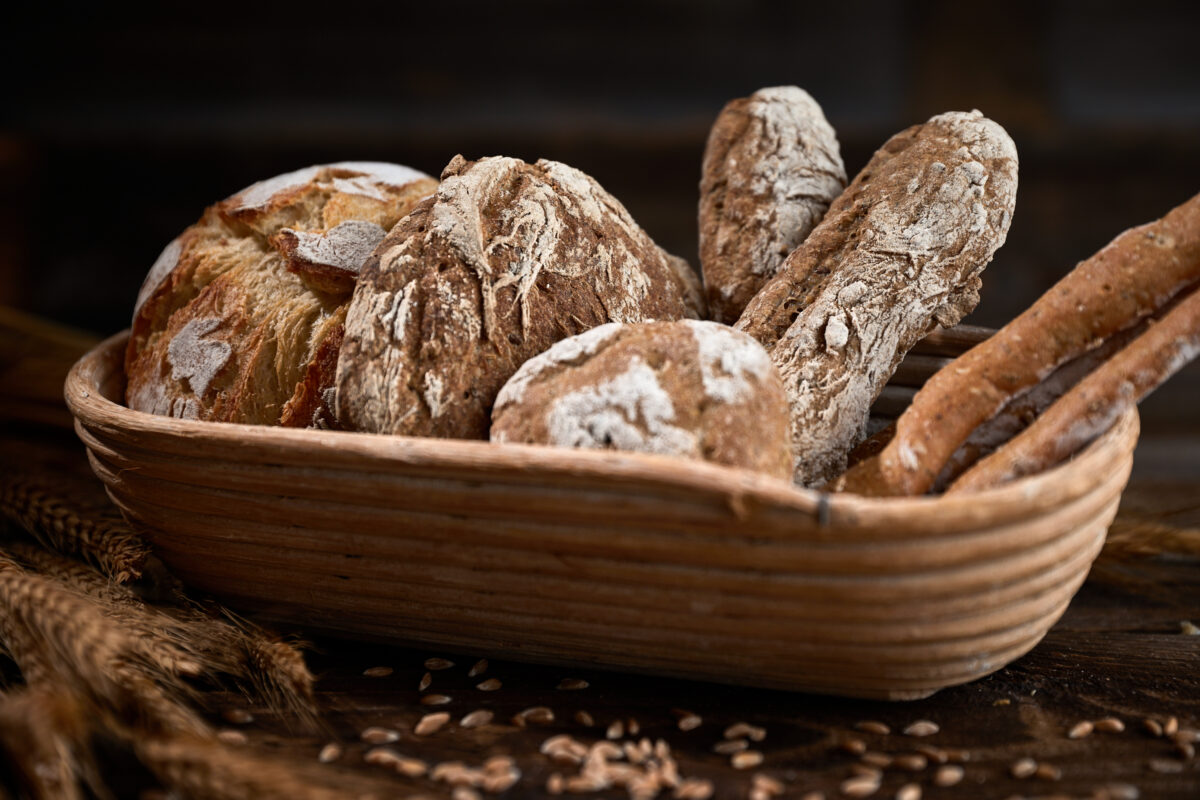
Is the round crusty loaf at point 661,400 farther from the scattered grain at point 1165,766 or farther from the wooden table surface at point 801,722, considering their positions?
the scattered grain at point 1165,766

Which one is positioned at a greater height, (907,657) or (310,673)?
(907,657)

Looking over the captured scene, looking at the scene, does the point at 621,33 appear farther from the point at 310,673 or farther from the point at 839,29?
the point at 310,673

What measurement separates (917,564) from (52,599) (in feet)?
3.41

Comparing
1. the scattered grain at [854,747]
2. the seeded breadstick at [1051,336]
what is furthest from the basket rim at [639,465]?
the scattered grain at [854,747]

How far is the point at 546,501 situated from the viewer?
1.16 metres

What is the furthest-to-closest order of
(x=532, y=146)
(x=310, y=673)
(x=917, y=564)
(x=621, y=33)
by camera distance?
1. (x=621, y=33)
2. (x=532, y=146)
3. (x=310, y=673)
4. (x=917, y=564)

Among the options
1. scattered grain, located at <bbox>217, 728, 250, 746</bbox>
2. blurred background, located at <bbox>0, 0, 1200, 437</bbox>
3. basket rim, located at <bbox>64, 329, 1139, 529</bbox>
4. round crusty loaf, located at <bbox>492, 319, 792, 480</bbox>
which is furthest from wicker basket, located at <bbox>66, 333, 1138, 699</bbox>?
blurred background, located at <bbox>0, 0, 1200, 437</bbox>

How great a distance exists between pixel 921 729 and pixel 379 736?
66cm

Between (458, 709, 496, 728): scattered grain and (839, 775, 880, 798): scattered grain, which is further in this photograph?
(458, 709, 496, 728): scattered grain

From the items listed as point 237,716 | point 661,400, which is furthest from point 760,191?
point 237,716

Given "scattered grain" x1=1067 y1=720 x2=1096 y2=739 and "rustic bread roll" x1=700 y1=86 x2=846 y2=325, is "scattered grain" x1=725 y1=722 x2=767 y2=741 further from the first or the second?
"rustic bread roll" x1=700 y1=86 x2=846 y2=325

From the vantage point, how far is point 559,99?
373 centimetres

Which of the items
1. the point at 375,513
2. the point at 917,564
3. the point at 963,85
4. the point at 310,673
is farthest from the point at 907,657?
the point at 963,85

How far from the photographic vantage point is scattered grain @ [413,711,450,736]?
1.26 m
